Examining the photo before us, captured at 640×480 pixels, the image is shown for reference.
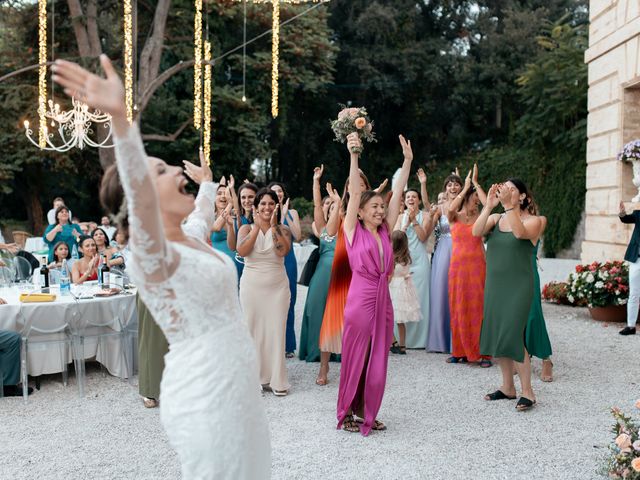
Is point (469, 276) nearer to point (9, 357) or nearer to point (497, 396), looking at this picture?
point (497, 396)

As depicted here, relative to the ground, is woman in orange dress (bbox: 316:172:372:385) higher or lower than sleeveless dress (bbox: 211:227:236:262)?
lower

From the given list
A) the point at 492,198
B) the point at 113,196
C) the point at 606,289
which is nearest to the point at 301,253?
the point at 606,289

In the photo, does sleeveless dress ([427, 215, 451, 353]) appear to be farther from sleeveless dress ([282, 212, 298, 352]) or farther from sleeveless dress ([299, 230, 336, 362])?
sleeveless dress ([282, 212, 298, 352])

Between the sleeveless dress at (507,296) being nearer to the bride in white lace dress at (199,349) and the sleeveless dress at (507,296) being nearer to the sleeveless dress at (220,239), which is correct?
the sleeveless dress at (220,239)

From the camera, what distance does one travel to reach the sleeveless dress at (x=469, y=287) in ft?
23.0

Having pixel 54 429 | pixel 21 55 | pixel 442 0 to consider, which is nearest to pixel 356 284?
pixel 54 429

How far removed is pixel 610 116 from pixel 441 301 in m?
5.04

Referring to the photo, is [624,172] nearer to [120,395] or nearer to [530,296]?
[530,296]

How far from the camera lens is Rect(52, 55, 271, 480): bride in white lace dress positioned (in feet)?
7.24

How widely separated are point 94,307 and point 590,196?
8.58 metres

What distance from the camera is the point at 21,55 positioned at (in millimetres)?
18500

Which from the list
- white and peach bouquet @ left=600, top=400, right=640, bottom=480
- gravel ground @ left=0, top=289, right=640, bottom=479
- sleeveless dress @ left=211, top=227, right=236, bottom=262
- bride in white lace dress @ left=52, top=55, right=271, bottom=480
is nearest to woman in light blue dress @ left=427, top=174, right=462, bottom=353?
gravel ground @ left=0, top=289, right=640, bottom=479

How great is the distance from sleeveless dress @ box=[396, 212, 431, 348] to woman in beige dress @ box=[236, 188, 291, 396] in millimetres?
2454

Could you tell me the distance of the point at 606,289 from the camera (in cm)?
945
